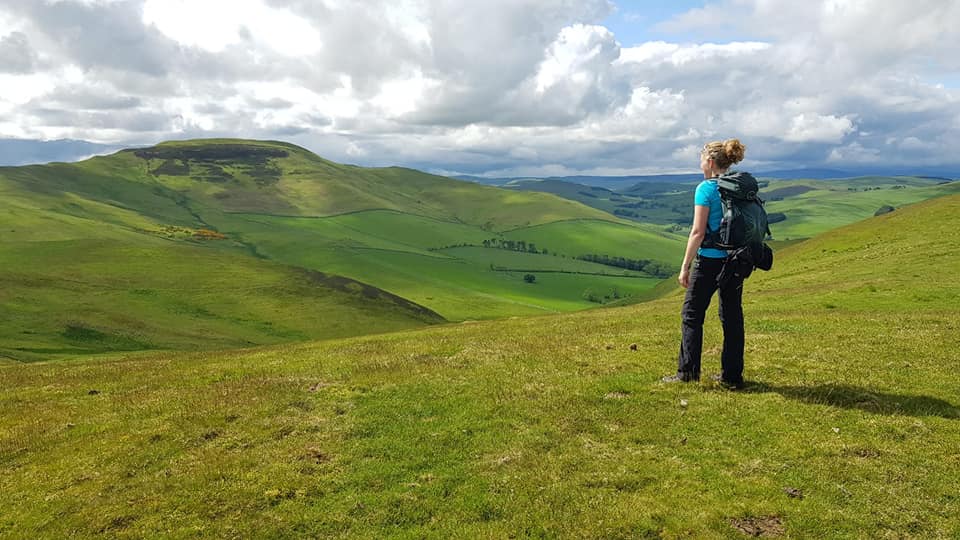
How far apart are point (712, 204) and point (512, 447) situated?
7813 mm

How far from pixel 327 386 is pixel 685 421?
10.7 m

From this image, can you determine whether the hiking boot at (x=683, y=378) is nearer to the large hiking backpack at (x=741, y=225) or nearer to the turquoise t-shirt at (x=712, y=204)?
the large hiking backpack at (x=741, y=225)

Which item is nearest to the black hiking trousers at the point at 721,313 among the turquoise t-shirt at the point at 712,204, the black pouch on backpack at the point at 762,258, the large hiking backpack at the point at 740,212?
the turquoise t-shirt at the point at 712,204

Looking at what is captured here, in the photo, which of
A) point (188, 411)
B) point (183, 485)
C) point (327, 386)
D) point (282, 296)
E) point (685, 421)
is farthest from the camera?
point (282, 296)

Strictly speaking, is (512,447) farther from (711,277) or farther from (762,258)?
(762,258)

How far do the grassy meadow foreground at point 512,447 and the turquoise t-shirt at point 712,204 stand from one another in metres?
3.68

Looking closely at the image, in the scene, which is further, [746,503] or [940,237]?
[940,237]

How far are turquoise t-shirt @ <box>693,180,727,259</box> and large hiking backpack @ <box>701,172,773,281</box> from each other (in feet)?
0.42

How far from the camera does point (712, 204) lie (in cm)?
1488

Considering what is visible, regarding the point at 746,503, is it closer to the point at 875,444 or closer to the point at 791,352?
the point at 875,444

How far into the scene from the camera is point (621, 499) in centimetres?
1065

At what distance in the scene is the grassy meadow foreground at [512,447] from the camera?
10297 millimetres

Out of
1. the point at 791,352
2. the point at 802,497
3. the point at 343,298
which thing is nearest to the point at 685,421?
the point at 802,497

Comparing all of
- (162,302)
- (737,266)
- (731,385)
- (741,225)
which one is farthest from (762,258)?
(162,302)
